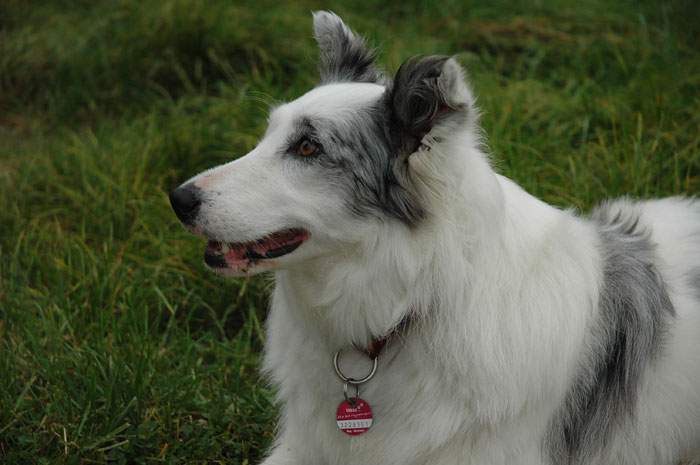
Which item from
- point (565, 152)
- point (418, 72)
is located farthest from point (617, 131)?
point (418, 72)

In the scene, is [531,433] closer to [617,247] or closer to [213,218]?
[617,247]

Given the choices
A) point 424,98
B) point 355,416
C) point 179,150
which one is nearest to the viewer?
point 424,98

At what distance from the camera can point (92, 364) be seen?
3715 mm

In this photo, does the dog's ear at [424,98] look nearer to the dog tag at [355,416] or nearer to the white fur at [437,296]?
the white fur at [437,296]

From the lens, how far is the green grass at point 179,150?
3686 millimetres

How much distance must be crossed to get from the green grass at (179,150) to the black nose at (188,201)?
1107 millimetres

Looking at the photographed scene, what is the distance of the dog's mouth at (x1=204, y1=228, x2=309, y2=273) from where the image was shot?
110 inches

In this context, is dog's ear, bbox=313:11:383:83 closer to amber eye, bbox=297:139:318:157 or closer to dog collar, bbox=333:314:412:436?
amber eye, bbox=297:139:318:157

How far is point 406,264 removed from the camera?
2795mm

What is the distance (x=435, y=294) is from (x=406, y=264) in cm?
13

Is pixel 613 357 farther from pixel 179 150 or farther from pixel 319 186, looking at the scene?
pixel 179 150

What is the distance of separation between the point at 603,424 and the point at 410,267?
0.89m

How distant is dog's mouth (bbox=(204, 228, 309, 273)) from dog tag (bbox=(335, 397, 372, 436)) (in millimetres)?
552

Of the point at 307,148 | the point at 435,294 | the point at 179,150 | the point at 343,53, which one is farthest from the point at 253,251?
the point at 179,150
